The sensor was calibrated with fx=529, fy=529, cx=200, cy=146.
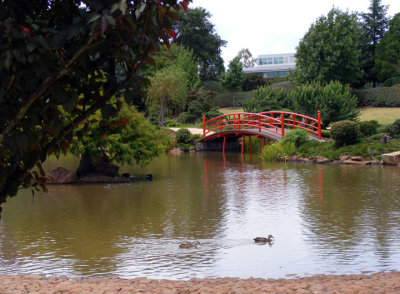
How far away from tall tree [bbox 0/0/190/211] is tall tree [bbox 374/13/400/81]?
46.2 m

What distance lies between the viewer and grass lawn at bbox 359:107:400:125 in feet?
123

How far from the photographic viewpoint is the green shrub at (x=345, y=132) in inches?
849

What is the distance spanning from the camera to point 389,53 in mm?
46375

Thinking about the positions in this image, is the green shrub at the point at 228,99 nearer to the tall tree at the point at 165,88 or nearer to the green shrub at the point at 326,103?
the tall tree at the point at 165,88

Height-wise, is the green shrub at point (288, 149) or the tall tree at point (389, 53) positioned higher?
the tall tree at point (389, 53)

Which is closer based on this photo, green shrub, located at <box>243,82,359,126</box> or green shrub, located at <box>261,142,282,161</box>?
green shrub, located at <box>261,142,282,161</box>

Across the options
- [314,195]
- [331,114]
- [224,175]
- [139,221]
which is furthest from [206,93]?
[139,221]

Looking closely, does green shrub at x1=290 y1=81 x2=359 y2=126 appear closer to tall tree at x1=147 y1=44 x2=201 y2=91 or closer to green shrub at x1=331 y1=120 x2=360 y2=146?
green shrub at x1=331 y1=120 x2=360 y2=146

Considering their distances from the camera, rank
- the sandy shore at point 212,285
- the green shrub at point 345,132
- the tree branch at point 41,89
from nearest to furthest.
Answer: the tree branch at point 41,89 → the sandy shore at point 212,285 → the green shrub at point 345,132

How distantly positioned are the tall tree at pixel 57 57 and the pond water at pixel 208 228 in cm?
375

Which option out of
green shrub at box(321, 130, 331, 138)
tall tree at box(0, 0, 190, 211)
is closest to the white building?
green shrub at box(321, 130, 331, 138)

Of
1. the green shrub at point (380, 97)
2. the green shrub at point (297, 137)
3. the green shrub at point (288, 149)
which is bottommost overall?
the green shrub at point (288, 149)

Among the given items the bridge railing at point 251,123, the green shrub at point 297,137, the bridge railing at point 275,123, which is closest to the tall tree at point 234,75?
the bridge railing at point 275,123

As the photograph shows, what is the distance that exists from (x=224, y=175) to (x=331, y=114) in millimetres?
12722
